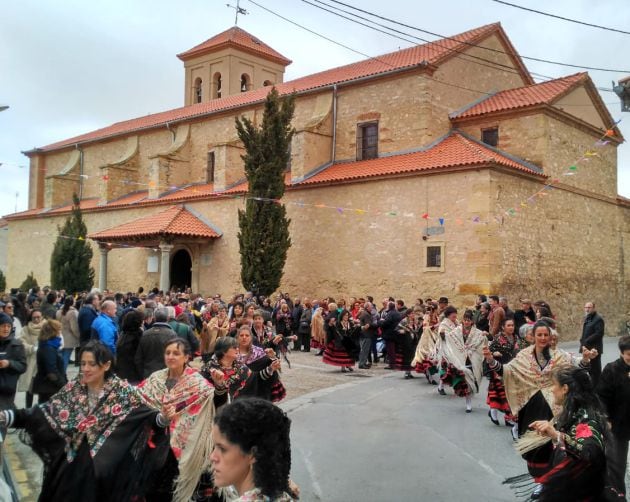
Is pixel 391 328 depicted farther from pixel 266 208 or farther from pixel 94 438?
pixel 94 438

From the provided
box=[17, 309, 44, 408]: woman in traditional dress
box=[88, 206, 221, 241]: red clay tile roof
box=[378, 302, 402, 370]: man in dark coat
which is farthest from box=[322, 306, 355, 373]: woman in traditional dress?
box=[88, 206, 221, 241]: red clay tile roof

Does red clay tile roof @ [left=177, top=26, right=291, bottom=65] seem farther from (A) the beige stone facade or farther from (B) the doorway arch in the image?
(B) the doorway arch


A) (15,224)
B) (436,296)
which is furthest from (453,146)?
(15,224)

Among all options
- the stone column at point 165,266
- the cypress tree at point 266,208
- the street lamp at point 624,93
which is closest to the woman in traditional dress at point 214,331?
the street lamp at point 624,93

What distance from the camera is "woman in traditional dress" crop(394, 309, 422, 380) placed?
14180 millimetres

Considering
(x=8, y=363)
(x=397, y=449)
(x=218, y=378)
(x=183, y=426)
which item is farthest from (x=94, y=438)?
(x=397, y=449)

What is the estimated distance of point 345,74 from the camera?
2652cm

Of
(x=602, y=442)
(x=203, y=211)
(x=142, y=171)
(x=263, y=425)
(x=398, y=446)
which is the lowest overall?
(x=398, y=446)

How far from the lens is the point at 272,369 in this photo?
20.4ft

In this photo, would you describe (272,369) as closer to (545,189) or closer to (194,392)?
(194,392)

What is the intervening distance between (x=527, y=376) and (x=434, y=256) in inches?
558

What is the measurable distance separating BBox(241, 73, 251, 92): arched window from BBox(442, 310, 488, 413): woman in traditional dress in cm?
3358

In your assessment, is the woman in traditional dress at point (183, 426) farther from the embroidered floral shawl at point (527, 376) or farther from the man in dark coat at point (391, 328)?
the man in dark coat at point (391, 328)

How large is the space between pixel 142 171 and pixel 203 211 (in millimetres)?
8115
